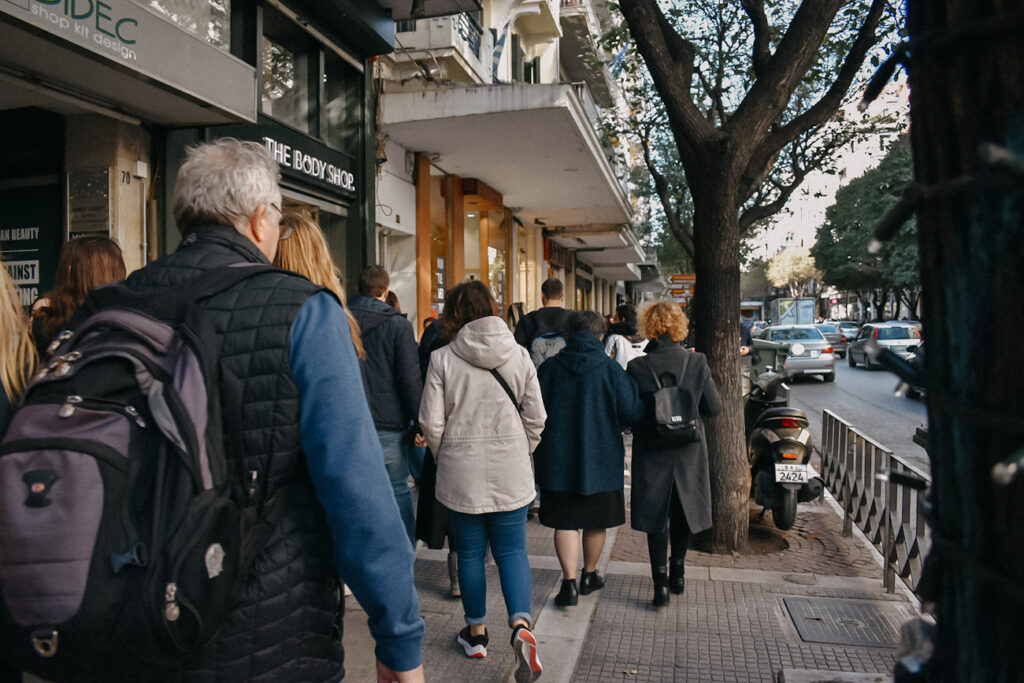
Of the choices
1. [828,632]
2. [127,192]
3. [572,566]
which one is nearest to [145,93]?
[127,192]

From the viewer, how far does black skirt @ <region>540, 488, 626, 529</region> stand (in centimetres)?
488

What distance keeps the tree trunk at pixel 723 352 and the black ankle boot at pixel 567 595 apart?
1.64 meters

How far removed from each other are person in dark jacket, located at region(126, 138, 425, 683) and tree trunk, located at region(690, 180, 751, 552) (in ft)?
15.2

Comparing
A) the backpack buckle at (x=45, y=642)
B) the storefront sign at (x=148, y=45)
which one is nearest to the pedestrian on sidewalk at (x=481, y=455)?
the backpack buckle at (x=45, y=642)

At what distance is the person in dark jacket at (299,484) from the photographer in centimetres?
157

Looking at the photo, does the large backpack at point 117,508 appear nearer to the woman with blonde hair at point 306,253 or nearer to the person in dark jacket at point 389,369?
the woman with blonde hair at point 306,253

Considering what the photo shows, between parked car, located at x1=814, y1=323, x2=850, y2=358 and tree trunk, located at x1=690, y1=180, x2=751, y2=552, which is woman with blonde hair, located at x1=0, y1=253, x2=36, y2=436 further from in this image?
parked car, located at x1=814, y1=323, x2=850, y2=358

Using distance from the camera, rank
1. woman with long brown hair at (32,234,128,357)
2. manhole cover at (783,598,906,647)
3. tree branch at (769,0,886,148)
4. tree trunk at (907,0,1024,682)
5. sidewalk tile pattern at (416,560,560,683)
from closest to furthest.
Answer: tree trunk at (907,0,1024,682), woman with long brown hair at (32,234,128,357), sidewalk tile pattern at (416,560,560,683), manhole cover at (783,598,906,647), tree branch at (769,0,886,148)

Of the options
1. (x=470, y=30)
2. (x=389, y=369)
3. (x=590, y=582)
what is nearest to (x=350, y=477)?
(x=389, y=369)

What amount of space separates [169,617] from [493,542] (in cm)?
287

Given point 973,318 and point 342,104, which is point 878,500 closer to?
point 973,318

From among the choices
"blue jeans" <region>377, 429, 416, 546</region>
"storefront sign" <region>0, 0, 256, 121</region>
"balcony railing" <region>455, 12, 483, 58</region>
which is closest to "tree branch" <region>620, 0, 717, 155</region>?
"storefront sign" <region>0, 0, 256, 121</region>

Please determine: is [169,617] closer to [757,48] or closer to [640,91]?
[757,48]

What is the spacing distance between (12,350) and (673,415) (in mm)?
3684
